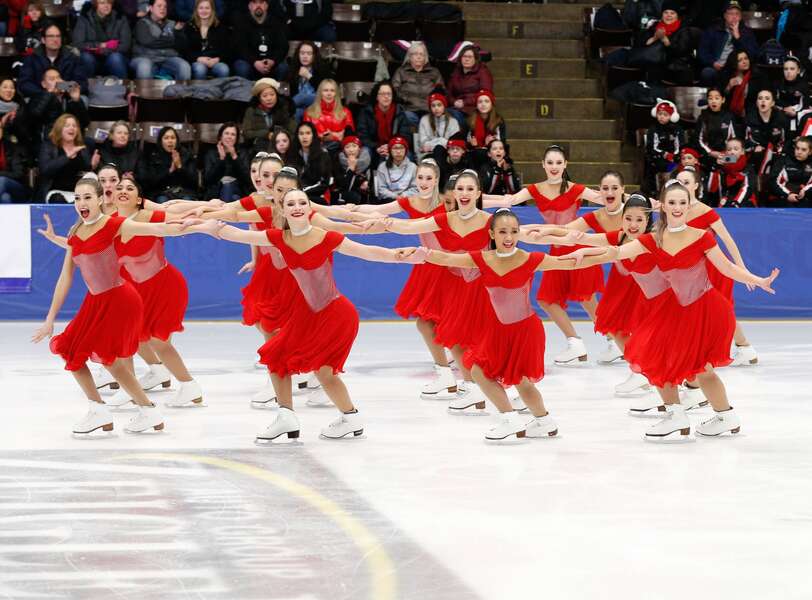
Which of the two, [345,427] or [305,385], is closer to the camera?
[345,427]

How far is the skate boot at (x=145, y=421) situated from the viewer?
658 centimetres

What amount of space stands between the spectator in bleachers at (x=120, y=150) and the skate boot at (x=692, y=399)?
6045 millimetres

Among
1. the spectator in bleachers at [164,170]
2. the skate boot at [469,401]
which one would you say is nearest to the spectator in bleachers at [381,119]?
the spectator in bleachers at [164,170]

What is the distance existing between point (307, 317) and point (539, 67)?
9.00 metres

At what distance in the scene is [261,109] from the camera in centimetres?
1212

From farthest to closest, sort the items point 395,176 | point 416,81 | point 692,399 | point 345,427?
point 416,81
point 395,176
point 692,399
point 345,427

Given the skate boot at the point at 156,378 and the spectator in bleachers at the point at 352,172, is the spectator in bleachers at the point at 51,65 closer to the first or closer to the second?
the spectator in bleachers at the point at 352,172

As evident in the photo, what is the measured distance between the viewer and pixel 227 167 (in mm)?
11805

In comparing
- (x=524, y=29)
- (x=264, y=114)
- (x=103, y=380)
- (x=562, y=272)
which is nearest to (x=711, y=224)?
(x=562, y=272)

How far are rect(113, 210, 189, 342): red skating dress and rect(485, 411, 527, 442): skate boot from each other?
213 cm

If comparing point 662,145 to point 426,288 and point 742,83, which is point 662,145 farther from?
point 426,288

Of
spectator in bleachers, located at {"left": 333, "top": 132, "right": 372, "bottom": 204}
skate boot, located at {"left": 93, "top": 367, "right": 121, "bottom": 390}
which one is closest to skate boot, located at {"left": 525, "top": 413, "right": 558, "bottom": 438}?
skate boot, located at {"left": 93, "top": 367, "right": 121, "bottom": 390}

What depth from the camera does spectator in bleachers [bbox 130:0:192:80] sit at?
1289cm

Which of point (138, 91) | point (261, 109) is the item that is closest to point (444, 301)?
point (261, 109)
